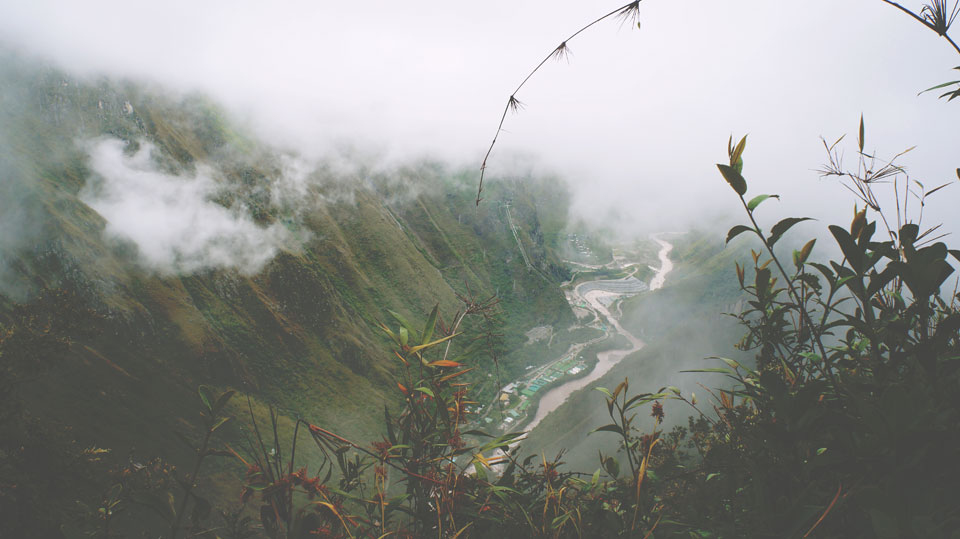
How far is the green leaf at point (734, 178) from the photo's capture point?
2.11 meters

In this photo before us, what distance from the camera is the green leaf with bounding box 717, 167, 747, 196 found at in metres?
2.11

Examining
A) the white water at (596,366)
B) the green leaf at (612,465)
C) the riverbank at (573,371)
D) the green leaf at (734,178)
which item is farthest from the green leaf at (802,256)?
the white water at (596,366)

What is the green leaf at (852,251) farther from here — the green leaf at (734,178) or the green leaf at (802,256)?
the green leaf at (802,256)

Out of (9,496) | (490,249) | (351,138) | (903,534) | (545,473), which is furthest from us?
(351,138)

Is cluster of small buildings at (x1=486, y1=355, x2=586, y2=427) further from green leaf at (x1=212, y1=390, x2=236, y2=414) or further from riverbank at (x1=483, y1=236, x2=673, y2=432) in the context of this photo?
green leaf at (x1=212, y1=390, x2=236, y2=414)

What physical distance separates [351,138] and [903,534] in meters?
178

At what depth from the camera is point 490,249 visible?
14325cm

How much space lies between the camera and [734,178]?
2.14 metres

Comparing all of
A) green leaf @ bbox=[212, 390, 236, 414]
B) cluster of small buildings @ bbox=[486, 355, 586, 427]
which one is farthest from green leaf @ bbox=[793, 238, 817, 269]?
cluster of small buildings @ bbox=[486, 355, 586, 427]

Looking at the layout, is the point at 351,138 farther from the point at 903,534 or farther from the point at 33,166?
the point at 903,534

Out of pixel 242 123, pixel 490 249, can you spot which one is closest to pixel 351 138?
pixel 242 123

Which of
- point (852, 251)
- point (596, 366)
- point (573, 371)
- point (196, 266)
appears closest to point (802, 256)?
point (852, 251)

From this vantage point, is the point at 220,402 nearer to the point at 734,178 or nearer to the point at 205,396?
the point at 205,396

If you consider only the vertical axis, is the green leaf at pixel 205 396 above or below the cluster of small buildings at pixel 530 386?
below
